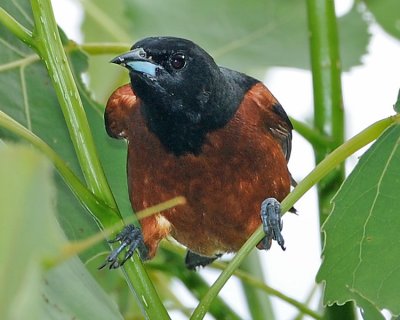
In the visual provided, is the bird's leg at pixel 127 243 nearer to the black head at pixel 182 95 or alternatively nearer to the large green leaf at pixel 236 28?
the black head at pixel 182 95

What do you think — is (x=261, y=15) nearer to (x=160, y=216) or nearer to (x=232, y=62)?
(x=232, y=62)

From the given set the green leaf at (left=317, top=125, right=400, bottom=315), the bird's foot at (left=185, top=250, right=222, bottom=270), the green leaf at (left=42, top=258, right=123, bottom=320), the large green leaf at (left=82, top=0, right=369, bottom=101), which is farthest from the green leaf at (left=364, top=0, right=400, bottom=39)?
the green leaf at (left=42, top=258, right=123, bottom=320)

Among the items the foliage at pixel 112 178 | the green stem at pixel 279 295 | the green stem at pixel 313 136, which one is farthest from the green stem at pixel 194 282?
the green stem at pixel 313 136

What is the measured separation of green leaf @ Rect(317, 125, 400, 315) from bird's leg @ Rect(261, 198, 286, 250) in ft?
1.37

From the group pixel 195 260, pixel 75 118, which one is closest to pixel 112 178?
pixel 195 260

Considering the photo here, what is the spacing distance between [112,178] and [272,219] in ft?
1.37

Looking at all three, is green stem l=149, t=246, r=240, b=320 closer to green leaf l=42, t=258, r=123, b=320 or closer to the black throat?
the black throat

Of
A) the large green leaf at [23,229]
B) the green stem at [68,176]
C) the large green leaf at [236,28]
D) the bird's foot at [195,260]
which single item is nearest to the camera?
the large green leaf at [23,229]

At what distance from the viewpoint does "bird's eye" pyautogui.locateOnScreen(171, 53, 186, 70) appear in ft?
6.84

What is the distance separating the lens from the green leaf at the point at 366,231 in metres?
1.60

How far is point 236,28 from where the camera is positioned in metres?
2.87

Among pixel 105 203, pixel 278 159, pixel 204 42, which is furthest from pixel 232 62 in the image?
pixel 105 203

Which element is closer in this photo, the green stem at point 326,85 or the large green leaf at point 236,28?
the green stem at point 326,85

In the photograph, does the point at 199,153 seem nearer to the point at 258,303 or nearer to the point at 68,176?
the point at 258,303
